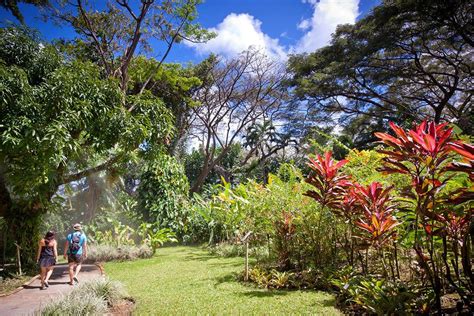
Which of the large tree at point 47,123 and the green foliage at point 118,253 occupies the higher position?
the large tree at point 47,123

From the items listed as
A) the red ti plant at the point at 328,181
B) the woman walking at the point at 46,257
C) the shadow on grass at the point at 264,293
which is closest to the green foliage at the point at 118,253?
the woman walking at the point at 46,257

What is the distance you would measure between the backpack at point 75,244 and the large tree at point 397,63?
13697 millimetres

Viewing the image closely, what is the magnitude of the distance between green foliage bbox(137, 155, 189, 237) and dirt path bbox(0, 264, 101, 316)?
438 centimetres

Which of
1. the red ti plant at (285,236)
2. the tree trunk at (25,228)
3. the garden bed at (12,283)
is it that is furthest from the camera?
the tree trunk at (25,228)

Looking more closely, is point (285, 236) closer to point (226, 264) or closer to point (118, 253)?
point (226, 264)

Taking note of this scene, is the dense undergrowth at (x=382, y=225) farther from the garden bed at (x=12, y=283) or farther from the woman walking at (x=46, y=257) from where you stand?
the garden bed at (x=12, y=283)

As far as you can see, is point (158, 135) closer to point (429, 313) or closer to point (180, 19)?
point (429, 313)

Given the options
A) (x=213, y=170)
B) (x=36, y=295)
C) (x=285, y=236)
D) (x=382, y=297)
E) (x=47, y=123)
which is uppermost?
(x=213, y=170)

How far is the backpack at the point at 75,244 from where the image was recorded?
20.8ft

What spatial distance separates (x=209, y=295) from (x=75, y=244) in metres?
3.69

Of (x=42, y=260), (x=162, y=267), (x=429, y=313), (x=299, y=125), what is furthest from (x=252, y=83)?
(x=429, y=313)

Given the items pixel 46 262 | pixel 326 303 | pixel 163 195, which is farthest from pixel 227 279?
pixel 163 195

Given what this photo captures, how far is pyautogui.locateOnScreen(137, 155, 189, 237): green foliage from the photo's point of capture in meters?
12.0

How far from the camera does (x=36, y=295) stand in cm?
543
